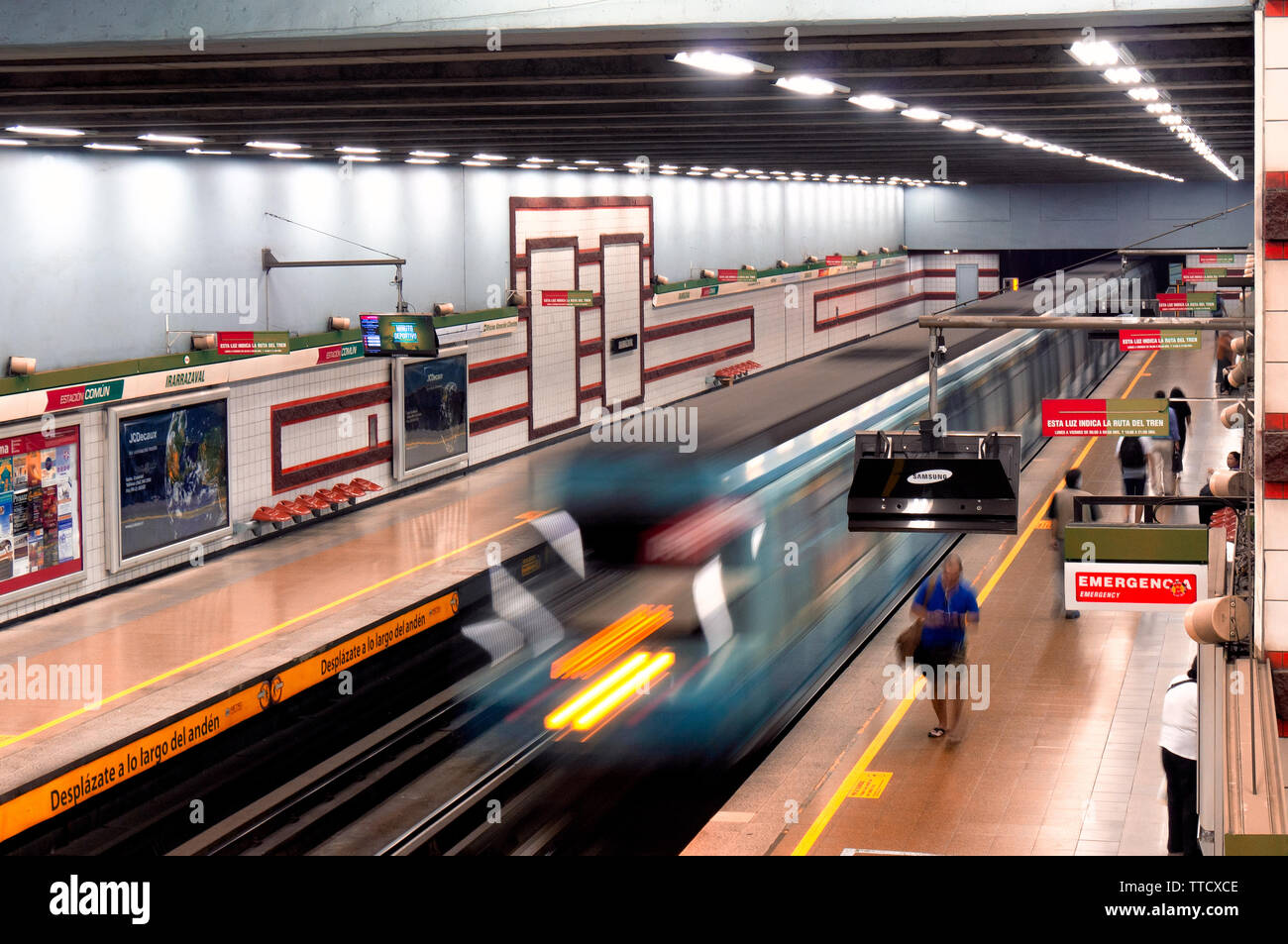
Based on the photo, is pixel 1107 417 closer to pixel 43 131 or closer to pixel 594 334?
pixel 43 131

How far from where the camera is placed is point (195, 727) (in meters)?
10.7

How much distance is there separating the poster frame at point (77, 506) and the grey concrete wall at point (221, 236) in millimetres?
594

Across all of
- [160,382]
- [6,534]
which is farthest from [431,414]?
[6,534]

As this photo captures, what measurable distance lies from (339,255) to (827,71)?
11250 mm

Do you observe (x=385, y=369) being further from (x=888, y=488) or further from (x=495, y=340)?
(x=888, y=488)

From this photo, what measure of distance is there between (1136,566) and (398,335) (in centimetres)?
1131

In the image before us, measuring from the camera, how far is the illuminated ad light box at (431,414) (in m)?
19.5

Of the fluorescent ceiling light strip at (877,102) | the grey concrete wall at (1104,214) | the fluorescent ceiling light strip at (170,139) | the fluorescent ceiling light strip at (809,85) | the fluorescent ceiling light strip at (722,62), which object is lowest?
the fluorescent ceiling light strip at (722,62)

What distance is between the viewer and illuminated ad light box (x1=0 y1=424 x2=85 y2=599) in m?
12.8

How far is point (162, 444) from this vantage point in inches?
581

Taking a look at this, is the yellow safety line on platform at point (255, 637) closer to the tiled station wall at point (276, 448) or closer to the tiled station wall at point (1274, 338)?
the tiled station wall at point (276, 448)

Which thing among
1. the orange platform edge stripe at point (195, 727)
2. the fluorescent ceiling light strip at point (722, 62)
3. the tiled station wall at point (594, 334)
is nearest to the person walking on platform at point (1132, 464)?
the orange platform edge stripe at point (195, 727)

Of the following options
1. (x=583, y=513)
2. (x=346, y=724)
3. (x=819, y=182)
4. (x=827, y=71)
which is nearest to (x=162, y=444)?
(x=346, y=724)

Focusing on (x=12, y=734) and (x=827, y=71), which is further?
(x=12, y=734)
